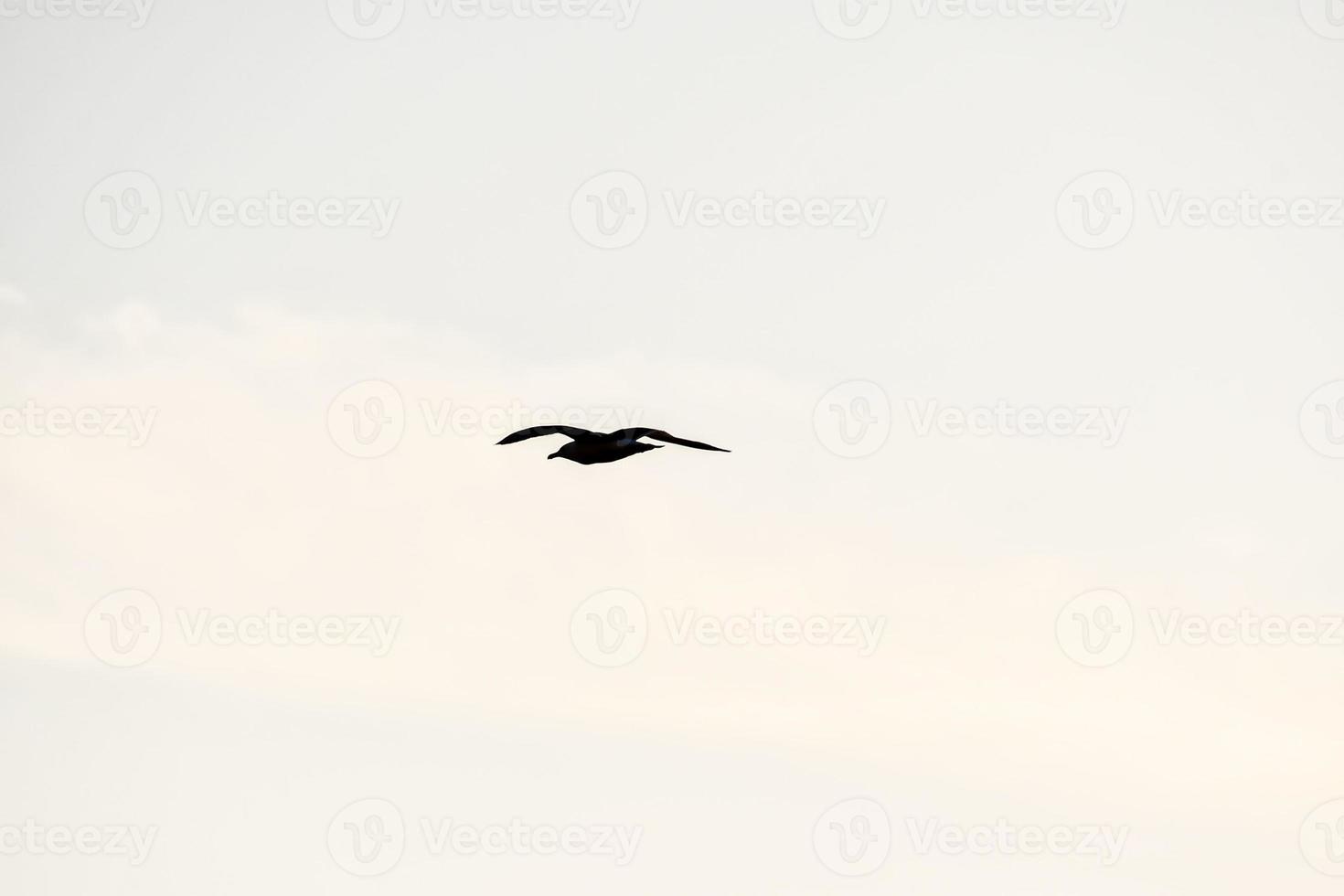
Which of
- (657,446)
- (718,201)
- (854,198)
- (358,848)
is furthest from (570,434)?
(358,848)

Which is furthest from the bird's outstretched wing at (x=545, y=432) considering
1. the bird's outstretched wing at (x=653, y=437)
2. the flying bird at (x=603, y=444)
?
the bird's outstretched wing at (x=653, y=437)

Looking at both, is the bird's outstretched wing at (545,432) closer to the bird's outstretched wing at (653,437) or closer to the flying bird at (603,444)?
the flying bird at (603,444)

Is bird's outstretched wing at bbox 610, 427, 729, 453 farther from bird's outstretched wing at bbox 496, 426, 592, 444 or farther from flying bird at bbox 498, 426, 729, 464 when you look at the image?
bird's outstretched wing at bbox 496, 426, 592, 444

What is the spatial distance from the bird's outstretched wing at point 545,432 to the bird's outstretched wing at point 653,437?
3.36 ft

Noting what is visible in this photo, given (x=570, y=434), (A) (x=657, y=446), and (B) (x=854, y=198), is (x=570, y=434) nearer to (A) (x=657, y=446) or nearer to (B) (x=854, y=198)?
(A) (x=657, y=446)

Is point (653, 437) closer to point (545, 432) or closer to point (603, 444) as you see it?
point (603, 444)

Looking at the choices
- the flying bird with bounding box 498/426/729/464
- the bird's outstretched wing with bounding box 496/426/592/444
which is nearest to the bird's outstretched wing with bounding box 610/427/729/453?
the flying bird with bounding box 498/426/729/464

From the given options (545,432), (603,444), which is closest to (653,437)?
(603,444)

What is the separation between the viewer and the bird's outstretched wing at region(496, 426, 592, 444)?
183 feet

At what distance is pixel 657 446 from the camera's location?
55.0 meters

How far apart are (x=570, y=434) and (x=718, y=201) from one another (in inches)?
635

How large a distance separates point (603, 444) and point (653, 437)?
1.70m

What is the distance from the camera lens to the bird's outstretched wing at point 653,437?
5403cm

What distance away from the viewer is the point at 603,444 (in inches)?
2176
